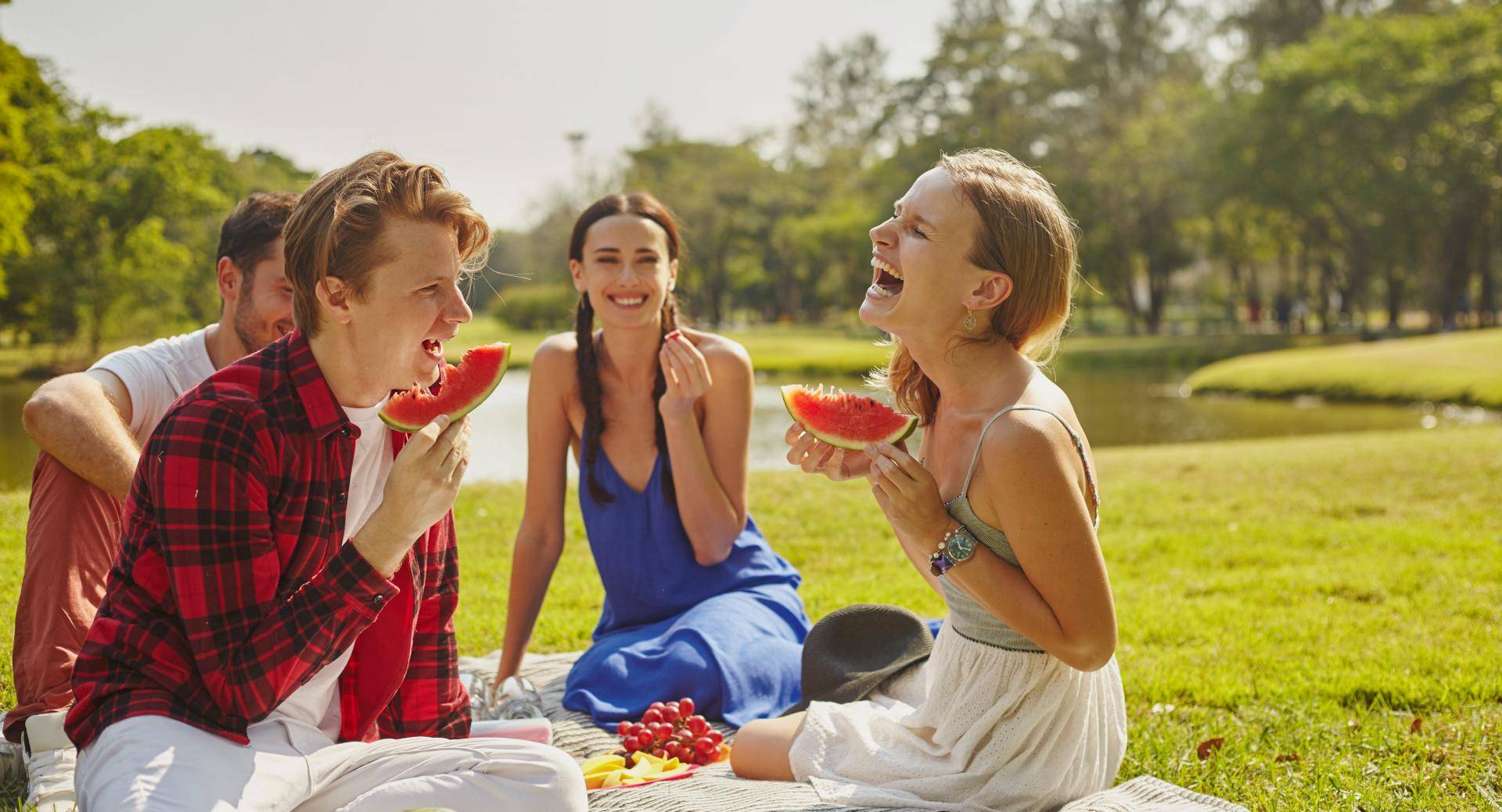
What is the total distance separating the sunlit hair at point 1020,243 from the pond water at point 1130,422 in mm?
10904

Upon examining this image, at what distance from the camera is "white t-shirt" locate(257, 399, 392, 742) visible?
9.65 feet

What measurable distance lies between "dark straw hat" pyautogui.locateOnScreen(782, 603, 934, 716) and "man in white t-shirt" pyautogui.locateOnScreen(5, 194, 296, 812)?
2.34 meters

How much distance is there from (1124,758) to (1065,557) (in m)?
1.72

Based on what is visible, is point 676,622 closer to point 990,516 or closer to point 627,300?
point 627,300

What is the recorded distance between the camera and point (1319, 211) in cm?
3909

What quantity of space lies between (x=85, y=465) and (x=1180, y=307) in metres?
89.7

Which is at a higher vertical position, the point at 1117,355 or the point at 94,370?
the point at 94,370

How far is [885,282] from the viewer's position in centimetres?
345

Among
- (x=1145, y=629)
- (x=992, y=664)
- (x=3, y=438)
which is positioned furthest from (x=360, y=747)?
(x=3, y=438)

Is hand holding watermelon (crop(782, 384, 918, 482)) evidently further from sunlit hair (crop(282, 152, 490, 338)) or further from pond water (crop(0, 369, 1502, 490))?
pond water (crop(0, 369, 1502, 490))

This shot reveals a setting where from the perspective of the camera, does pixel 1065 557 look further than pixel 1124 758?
No

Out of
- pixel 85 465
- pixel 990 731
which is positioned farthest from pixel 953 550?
pixel 85 465

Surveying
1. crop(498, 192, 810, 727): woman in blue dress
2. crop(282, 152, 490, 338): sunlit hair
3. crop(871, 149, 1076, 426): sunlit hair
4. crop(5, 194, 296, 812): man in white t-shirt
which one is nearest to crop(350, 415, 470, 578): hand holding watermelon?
crop(282, 152, 490, 338): sunlit hair

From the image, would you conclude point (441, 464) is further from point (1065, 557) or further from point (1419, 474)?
point (1419, 474)
